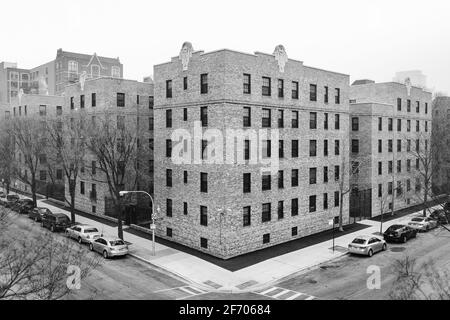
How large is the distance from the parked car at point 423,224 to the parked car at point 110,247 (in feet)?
93.9

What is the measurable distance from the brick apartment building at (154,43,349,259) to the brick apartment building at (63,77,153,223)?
8534 mm

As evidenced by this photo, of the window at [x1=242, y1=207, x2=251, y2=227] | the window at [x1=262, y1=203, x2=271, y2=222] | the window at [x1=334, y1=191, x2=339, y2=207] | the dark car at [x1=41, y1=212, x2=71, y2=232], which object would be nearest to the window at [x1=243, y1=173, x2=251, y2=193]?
the window at [x1=242, y1=207, x2=251, y2=227]

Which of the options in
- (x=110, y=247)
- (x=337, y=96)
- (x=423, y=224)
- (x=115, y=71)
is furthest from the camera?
(x=115, y=71)

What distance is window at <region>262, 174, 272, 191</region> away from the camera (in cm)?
3531

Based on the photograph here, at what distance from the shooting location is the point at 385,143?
50.8 meters

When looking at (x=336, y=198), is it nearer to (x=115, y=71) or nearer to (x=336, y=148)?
(x=336, y=148)

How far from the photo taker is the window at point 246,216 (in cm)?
3350

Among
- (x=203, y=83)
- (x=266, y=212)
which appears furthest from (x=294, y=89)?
(x=266, y=212)

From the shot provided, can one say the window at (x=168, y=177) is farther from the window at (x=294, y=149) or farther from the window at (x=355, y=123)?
the window at (x=355, y=123)

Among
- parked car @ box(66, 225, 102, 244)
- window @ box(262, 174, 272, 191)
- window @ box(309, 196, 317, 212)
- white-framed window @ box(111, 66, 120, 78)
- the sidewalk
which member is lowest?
the sidewalk

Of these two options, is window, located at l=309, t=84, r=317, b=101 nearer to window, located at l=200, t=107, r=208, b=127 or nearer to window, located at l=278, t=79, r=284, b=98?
window, located at l=278, t=79, r=284, b=98

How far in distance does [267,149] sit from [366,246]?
1140 centimetres

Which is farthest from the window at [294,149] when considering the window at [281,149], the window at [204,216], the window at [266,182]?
the window at [204,216]
